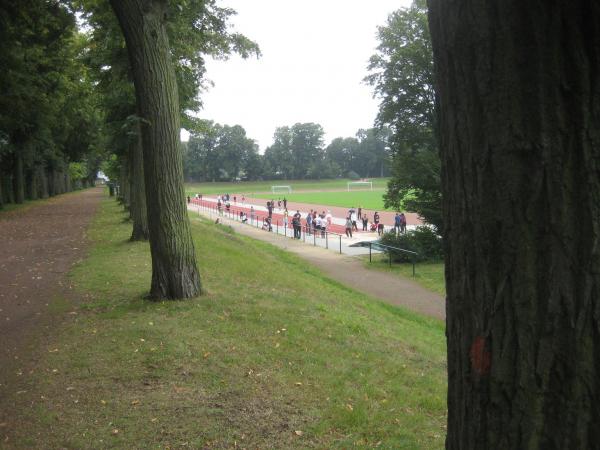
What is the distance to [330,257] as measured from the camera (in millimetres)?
22859

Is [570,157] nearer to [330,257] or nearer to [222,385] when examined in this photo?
[222,385]

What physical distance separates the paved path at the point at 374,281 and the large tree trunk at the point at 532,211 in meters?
10.9

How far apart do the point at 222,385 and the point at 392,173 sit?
22.4m

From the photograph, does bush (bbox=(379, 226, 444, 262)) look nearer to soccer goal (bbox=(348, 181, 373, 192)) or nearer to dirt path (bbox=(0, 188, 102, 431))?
dirt path (bbox=(0, 188, 102, 431))

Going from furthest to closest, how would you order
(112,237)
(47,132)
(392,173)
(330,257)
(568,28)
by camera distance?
(47,132) → (392,173) → (330,257) → (112,237) → (568,28)

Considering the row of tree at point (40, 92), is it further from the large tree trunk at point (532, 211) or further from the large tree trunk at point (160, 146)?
the large tree trunk at point (532, 211)

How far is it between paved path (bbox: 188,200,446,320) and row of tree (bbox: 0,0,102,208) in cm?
1029

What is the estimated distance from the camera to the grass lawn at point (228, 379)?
408cm

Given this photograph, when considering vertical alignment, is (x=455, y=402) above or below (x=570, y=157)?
below

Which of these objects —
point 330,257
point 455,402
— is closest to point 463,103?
point 455,402

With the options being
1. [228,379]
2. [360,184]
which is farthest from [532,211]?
[360,184]

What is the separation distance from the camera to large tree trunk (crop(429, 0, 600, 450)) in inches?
65.2

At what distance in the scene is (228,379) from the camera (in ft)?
16.9

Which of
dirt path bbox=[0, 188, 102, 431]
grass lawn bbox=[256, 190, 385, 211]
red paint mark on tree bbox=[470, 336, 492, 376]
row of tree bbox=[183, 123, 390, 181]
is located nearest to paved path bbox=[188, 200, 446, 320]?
dirt path bbox=[0, 188, 102, 431]
